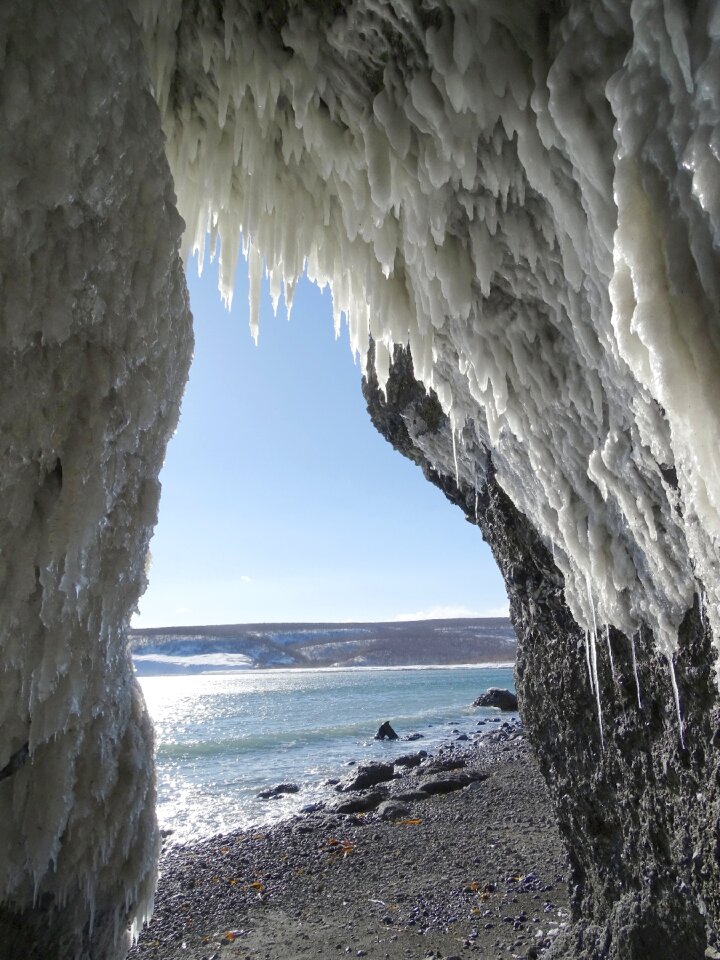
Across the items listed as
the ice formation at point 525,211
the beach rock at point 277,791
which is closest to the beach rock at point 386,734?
the beach rock at point 277,791

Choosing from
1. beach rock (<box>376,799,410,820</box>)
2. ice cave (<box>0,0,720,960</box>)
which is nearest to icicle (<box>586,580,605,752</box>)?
ice cave (<box>0,0,720,960</box>)

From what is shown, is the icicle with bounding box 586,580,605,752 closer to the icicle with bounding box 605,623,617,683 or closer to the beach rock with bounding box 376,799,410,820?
the icicle with bounding box 605,623,617,683

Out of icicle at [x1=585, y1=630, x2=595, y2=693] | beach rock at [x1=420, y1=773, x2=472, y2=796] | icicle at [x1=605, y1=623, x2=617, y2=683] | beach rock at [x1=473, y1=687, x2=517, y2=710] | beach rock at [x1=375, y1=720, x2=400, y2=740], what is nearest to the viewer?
icicle at [x1=605, y1=623, x2=617, y2=683]

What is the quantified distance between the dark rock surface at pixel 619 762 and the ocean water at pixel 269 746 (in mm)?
4559

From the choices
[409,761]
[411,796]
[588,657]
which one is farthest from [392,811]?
[588,657]

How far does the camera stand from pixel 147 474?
3.35m

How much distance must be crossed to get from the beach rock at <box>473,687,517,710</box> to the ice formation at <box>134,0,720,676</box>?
2831 centimetres

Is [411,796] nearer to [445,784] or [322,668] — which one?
[445,784]

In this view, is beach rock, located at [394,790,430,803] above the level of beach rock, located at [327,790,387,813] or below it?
above

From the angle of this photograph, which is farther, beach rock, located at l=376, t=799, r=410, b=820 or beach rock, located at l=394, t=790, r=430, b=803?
beach rock, located at l=394, t=790, r=430, b=803

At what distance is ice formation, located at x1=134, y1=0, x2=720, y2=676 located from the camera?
72.6 inches

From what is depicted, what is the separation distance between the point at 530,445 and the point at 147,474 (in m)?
2.97

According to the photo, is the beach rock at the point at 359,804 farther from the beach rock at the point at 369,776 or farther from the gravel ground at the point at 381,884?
the beach rock at the point at 369,776

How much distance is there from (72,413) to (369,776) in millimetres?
14430
